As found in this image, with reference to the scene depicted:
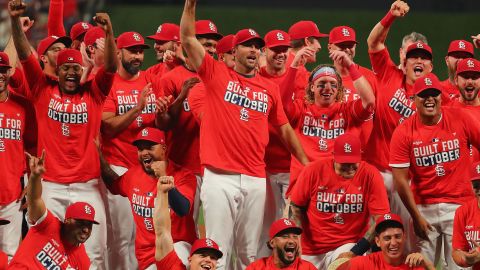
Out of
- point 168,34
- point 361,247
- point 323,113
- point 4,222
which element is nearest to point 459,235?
point 361,247

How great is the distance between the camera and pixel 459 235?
9773 millimetres

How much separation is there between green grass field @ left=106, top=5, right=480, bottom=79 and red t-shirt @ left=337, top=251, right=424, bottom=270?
868 cm

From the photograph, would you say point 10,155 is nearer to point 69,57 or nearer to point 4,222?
point 4,222

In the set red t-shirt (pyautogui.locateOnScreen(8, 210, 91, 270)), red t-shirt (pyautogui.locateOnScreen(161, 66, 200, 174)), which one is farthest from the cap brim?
red t-shirt (pyautogui.locateOnScreen(161, 66, 200, 174))

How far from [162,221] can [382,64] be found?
2.89 m

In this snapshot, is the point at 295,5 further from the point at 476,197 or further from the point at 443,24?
the point at 476,197

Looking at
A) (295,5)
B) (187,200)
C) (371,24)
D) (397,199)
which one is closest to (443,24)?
(371,24)

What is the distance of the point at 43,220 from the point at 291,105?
8.57 ft

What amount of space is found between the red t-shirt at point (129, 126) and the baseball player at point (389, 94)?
2156 millimetres

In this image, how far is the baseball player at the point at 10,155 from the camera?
33.6ft

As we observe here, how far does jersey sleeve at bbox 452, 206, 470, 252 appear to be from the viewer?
32.0 feet

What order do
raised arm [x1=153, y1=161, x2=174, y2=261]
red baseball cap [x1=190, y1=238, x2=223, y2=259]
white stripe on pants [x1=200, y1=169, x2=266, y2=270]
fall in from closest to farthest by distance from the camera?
raised arm [x1=153, y1=161, x2=174, y2=261] < red baseball cap [x1=190, y1=238, x2=223, y2=259] < white stripe on pants [x1=200, y1=169, x2=266, y2=270]

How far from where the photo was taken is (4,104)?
1030 cm

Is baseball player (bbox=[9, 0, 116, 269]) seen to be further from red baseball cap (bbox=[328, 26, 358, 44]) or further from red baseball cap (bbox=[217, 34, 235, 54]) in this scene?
red baseball cap (bbox=[328, 26, 358, 44])
